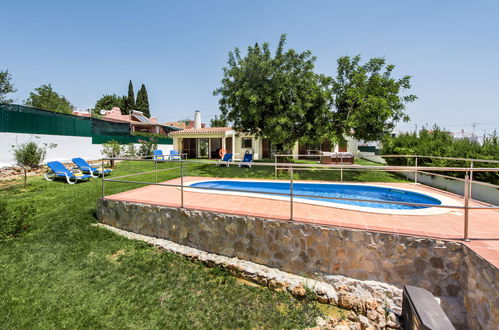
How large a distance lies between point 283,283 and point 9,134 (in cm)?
1545

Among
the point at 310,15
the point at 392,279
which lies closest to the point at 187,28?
the point at 310,15

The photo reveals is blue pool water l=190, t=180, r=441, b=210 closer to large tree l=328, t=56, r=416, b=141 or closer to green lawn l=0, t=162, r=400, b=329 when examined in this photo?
green lawn l=0, t=162, r=400, b=329

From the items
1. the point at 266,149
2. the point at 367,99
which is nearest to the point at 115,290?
the point at 367,99

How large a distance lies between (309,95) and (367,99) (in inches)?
114

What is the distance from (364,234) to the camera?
12.5 feet

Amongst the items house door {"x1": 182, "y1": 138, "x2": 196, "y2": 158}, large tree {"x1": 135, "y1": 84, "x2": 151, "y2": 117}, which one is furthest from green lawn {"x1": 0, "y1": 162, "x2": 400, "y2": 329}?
large tree {"x1": 135, "y1": 84, "x2": 151, "y2": 117}

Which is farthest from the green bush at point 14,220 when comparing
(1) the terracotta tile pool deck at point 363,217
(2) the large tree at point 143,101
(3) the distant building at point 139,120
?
(2) the large tree at point 143,101

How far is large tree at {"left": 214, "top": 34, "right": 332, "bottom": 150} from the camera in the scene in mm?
11961

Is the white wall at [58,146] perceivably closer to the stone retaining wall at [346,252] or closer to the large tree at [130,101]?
the stone retaining wall at [346,252]

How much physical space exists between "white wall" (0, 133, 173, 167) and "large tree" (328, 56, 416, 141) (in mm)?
16378

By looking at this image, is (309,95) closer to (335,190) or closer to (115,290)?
(335,190)

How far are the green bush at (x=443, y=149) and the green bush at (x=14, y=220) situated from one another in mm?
13519

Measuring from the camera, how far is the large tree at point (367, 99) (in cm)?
1102

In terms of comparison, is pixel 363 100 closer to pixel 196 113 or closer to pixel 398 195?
pixel 398 195
